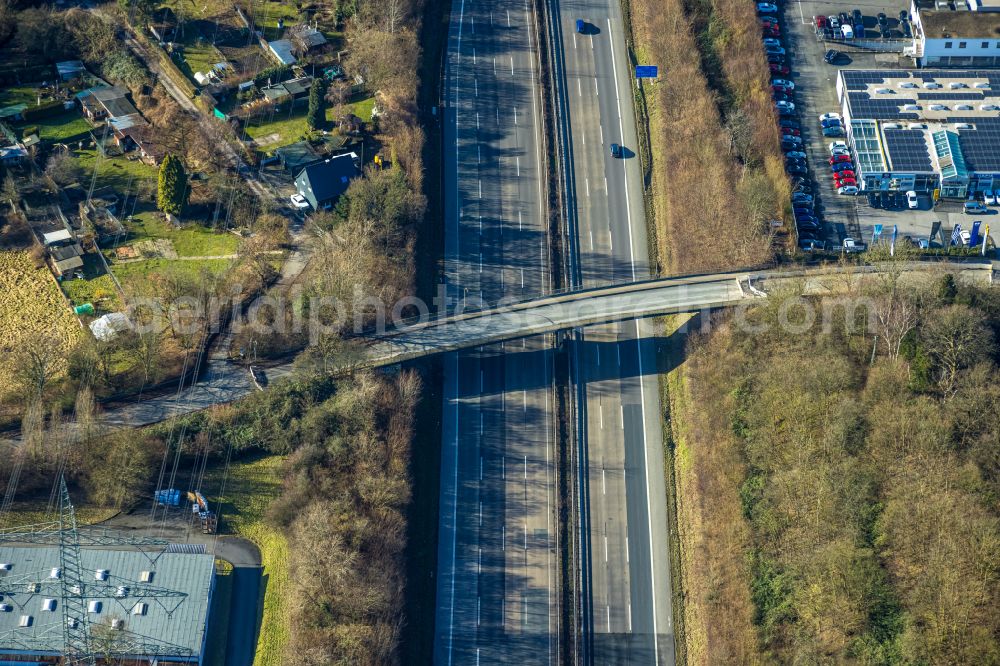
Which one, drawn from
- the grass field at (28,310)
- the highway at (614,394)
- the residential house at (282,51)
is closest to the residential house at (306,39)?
the residential house at (282,51)

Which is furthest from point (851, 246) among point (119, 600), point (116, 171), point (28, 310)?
point (28, 310)

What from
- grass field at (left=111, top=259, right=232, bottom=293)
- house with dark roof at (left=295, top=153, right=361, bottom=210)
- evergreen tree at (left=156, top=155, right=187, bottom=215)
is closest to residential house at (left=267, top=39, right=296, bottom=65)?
house with dark roof at (left=295, top=153, right=361, bottom=210)

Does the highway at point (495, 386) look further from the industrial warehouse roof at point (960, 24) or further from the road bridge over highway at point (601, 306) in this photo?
the industrial warehouse roof at point (960, 24)

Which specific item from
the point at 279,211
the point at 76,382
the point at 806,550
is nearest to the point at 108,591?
the point at 76,382

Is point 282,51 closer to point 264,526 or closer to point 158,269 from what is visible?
point 158,269

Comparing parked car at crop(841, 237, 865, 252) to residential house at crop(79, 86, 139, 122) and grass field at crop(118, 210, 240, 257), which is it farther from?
residential house at crop(79, 86, 139, 122)

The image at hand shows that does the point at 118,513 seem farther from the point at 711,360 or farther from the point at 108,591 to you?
the point at 711,360

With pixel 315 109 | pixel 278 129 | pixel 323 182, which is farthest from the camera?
pixel 278 129
